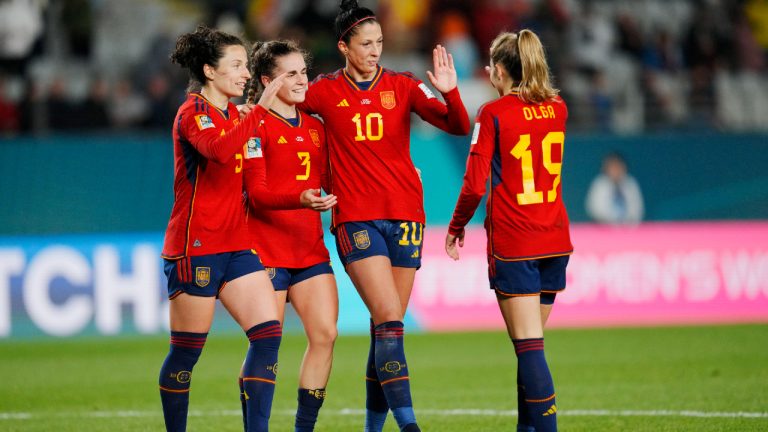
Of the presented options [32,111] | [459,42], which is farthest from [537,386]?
[459,42]

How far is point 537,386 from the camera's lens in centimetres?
612

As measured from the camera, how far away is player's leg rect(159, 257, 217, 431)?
6285 millimetres

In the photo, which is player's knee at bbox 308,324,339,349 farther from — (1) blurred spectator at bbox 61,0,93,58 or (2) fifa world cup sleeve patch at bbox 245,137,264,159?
(1) blurred spectator at bbox 61,0,93,58

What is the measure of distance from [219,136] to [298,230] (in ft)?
3.41

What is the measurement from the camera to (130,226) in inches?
615

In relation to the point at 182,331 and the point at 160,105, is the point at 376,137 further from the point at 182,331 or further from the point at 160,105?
the point at 160,105

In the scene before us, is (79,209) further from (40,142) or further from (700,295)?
(700,295)

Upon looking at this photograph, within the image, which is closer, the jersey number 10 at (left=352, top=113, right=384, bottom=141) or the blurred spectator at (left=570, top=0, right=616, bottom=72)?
the jersey number 10 at (left=352, top=113, right=384, bottom=141)

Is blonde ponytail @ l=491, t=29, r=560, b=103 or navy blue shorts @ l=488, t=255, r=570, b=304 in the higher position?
blonde ponytail @ l=491, t=29, r=560, b=103

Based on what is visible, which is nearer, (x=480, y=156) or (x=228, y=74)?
(x=480, y=156)

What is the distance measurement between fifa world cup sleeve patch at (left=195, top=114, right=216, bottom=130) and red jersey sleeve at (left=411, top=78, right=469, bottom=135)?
1334mm

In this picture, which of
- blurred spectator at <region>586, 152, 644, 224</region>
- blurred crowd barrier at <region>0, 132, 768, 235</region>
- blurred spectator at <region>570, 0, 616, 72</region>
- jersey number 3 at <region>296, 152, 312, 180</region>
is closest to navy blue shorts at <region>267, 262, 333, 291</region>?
jersey number 3 at <region>296, 152, 312, 180</region>

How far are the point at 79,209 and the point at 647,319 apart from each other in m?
7.80

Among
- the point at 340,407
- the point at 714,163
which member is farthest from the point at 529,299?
the point at 714,163
